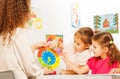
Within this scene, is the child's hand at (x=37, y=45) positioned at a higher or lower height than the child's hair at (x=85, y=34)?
lower

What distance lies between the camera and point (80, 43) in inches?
65.7

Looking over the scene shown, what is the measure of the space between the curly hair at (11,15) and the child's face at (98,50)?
0.75 metres

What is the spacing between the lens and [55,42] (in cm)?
160

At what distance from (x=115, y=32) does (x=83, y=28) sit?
0.20 meters

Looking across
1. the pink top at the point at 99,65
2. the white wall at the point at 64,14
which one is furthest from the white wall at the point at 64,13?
the pink top at the point at 99,65

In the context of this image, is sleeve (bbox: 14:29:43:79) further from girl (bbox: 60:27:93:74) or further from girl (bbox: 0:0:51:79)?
girl (bbox: 60:27:93:74)

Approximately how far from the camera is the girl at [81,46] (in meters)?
1.65

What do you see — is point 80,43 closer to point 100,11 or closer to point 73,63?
point 73,63

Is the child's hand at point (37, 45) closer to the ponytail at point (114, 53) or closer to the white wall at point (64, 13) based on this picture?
the white wall at point (64, 13)

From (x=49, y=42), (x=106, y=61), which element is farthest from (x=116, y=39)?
(x=49, y=42)

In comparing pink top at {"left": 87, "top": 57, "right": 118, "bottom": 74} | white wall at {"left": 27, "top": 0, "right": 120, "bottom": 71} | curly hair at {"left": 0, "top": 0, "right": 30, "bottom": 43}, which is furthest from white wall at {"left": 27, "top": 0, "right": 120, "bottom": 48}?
curly hair at {"left": 0, "top": 0, "right": 30, "bottom": 43}

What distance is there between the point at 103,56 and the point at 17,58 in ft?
2.84

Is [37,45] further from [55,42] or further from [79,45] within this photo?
[79,45]

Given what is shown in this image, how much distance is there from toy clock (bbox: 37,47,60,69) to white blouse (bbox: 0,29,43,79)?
0.62 m
